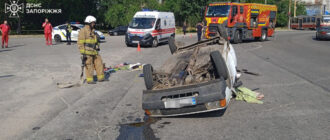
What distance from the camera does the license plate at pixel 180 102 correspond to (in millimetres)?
4883

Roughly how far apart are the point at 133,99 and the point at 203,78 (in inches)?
74.5

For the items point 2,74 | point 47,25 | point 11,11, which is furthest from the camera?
point 11,11

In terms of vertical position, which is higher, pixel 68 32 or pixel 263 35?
pixel 68 32

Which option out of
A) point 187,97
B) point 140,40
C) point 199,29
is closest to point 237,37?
point 199,29

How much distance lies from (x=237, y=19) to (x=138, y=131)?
60.4 ft

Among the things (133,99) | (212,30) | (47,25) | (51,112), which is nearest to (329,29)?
(212,30)

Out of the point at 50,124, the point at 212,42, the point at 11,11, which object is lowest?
the point at 50,124

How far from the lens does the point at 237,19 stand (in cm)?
2172

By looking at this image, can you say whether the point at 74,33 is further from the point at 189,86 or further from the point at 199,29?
the point at 189,86

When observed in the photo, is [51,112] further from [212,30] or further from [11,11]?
[11,11]

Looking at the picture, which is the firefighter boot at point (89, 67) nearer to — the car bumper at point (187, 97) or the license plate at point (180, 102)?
the car bumper at point (187, 97)

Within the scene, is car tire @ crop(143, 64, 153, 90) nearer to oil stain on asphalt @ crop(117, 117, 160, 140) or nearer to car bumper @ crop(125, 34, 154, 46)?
oil stain on asphalt @ crop(117, 117, 160, 140)

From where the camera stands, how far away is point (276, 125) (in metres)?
4.80

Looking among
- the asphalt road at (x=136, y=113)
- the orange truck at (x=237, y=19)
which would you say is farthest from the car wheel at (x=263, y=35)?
the asphalt road at (x=136, y=113)
